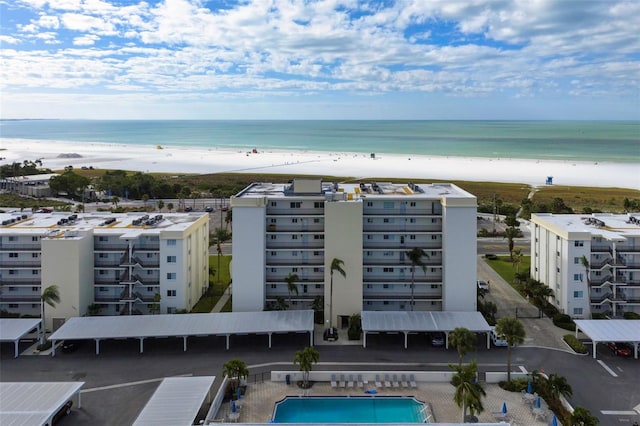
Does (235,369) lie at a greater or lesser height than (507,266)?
lesser

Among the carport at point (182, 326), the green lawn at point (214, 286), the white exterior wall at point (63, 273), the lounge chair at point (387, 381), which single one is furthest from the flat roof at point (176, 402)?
the green lawn at point (214, 286)

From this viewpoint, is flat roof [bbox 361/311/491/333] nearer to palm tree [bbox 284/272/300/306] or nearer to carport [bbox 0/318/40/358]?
palm tree [bbox 284/272/300/306]

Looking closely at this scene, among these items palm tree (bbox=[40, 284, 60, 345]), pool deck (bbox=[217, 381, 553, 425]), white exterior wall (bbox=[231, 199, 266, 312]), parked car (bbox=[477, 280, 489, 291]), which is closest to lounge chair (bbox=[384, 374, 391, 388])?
pool deck (bbox=[217, 381, 553, 425])

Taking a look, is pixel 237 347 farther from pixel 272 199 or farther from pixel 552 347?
pixel 552 347

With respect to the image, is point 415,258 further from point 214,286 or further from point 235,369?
point 214,286

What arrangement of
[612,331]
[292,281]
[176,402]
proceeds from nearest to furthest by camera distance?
[176,402]
[612,331]
[292,281]

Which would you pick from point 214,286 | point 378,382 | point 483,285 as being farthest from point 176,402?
point 483,285

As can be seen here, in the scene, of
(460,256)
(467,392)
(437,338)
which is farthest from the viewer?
A: (460,256)

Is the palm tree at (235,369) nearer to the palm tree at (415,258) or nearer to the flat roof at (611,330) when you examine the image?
the palm tree at (415,258)

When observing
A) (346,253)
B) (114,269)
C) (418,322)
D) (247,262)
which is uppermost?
(346,253)
